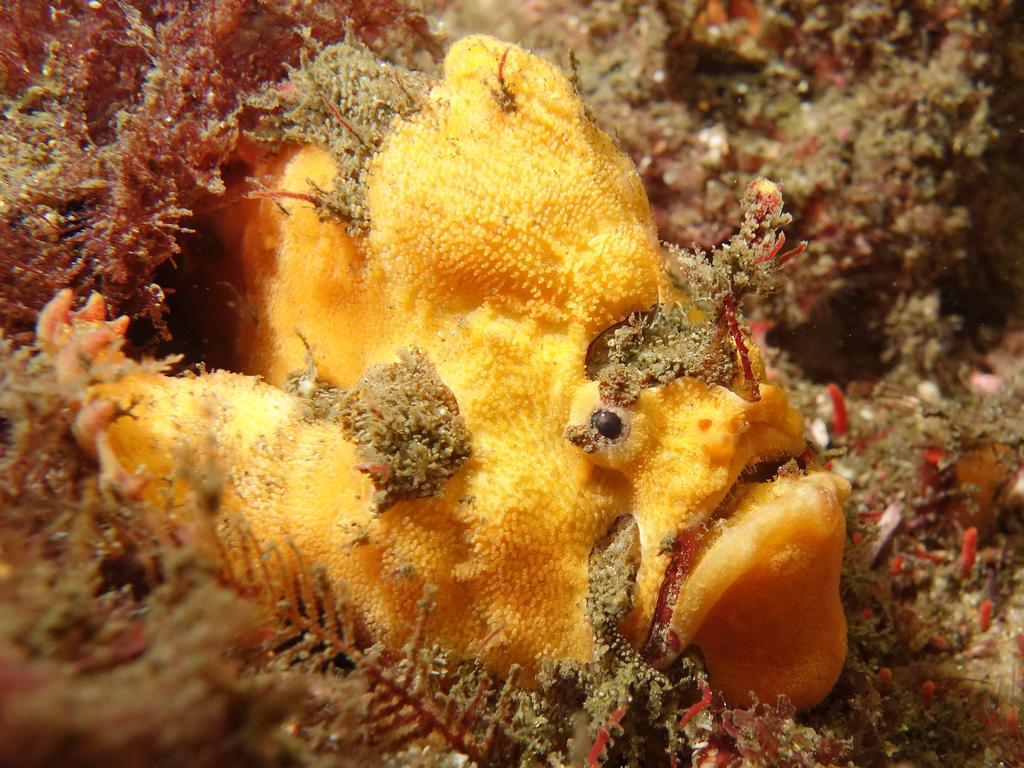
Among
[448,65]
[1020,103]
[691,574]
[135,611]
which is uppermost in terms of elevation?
[448,65]

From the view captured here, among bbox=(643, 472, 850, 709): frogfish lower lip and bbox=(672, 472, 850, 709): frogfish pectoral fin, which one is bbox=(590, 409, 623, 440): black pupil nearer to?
bbox=(643, 472, 850, 709): frogfish lower lip

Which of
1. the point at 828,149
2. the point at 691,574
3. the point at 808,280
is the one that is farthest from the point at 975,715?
the point at 828,149

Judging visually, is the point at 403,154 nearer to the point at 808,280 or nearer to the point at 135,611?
the point at 135,611

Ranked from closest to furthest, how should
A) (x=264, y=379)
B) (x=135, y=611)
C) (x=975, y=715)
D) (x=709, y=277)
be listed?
(x=135, y=611) → (x=709, y=277) → (x=264, y=379) → (x=975, y=715)

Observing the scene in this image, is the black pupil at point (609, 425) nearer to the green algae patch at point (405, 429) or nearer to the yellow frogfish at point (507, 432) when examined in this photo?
the yellow frogfish at point (507, 432)

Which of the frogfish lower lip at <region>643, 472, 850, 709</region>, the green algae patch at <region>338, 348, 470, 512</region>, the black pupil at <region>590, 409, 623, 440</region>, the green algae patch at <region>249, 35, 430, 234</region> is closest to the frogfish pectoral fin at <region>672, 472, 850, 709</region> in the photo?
the frogfish lower lip at <region>643, 472, 850, 709</region>

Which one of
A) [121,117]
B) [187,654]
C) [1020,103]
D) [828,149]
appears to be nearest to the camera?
[187,654]

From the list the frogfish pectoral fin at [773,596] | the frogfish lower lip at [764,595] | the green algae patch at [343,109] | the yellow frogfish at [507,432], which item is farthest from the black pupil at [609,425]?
the green algae patch at [343,109]
